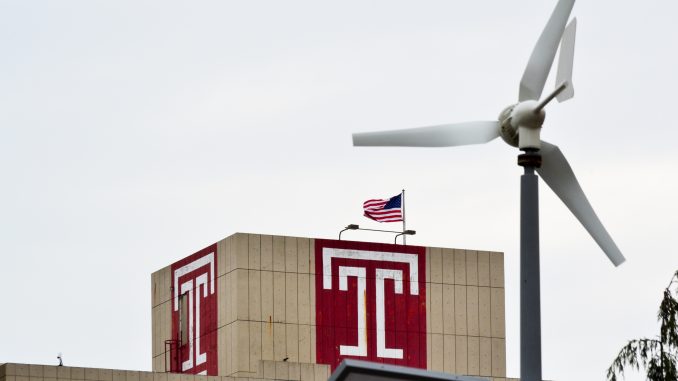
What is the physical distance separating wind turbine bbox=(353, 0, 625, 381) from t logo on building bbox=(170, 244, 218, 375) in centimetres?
4434

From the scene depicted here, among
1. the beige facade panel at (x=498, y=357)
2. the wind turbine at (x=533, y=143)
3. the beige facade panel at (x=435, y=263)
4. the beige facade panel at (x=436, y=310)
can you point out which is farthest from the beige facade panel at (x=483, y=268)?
the wind turbine at (x=533, y=143)

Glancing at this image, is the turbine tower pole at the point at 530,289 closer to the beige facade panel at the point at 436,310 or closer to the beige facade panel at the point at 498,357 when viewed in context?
the beige facade panel at the point at 436,310

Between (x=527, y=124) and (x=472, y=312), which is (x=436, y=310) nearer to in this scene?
(x=472, y=312)

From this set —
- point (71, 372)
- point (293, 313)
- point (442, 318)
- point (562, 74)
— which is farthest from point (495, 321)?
point (562, 74)

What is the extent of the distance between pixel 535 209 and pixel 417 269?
51.3 meters

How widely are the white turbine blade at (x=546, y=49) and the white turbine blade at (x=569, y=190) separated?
167 cm

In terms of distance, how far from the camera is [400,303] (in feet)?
342

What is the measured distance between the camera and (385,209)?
343 ft

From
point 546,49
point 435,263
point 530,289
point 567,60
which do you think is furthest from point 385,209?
point 530,289

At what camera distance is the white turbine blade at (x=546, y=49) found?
191 ft

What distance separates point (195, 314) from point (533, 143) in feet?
168

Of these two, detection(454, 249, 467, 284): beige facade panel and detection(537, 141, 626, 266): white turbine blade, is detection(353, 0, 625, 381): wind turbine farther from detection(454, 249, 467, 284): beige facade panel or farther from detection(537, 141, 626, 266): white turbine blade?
detection(454, 249, 467, 284): beige facade panel

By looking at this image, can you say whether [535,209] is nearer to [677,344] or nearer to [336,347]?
[677,344]

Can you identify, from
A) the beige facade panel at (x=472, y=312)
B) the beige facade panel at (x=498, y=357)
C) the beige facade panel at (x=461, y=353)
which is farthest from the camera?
the beige facade panel at (x=472, y=312)
